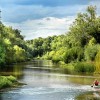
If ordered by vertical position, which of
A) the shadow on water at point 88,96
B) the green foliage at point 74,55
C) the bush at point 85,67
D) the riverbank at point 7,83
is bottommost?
the shadow on water at point 88,96

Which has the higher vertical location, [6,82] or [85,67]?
[85,67]

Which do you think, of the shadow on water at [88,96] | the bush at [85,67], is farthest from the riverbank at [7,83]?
the bush at [85,67]

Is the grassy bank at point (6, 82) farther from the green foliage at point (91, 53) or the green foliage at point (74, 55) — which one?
the green foliage at point (74, 55)

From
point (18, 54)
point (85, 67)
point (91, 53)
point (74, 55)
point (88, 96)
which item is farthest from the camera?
point (18, 54)

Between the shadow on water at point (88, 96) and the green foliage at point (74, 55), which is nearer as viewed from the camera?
the shadow on water at point (88, 96)

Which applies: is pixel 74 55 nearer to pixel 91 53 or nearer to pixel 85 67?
pixel 91 53

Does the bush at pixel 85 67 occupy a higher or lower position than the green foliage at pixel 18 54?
lower

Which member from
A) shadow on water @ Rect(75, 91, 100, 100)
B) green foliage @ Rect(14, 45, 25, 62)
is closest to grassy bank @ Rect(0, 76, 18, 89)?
shadow on water @ Rect(75, 91, 100, 100)

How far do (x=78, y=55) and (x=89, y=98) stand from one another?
68.8 m

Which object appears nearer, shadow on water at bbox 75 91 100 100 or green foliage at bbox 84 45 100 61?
shadow on water at bbox 75 91 100 100

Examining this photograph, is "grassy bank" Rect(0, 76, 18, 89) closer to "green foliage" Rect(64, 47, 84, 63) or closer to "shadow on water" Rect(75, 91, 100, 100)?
"shadow on water" Rect(75, 91, 100, 100)

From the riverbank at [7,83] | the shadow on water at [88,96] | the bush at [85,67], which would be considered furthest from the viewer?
the bush at [85,67]

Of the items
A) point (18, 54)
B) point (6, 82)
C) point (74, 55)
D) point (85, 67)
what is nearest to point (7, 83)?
point (6, 82)

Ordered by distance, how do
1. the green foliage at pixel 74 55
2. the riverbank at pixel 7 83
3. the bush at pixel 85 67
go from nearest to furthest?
the riverbank at pixel 7 83, the bush at pixel 85 67, the green foliage at pixel 74 55
